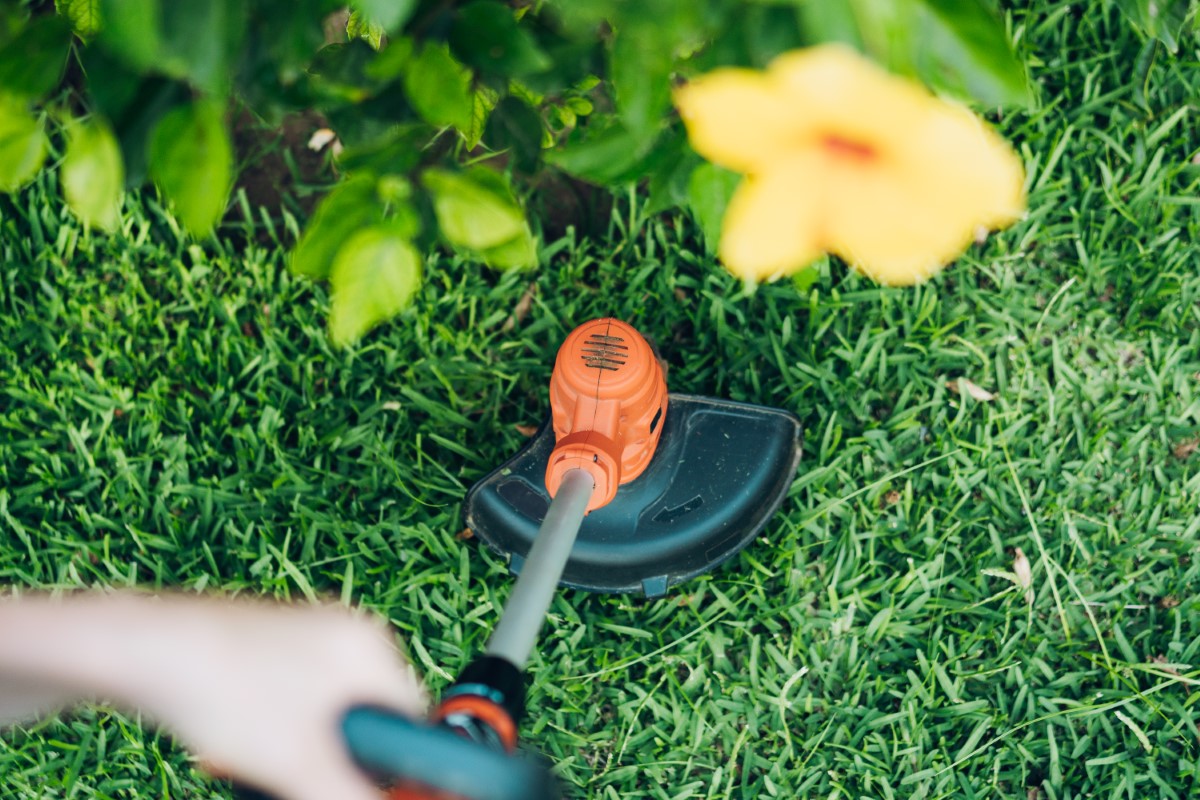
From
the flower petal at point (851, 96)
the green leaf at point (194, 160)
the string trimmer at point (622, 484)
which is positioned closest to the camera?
the flower petal at point (851, 96)

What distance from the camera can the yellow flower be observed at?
0.52 meters

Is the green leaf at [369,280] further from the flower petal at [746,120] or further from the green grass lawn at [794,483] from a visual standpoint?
the green grass lawn at [794,483]

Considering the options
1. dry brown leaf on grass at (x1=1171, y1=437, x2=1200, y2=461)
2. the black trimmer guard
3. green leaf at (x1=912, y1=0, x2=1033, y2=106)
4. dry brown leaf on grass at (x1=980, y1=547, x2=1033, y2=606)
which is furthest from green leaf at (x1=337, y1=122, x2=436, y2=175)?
dry brown leaf on grass at (x1=1171, y1=437, x2=1200, y2=461)

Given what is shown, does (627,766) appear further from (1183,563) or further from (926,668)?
(1183,563)

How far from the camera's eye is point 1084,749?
5.73ft

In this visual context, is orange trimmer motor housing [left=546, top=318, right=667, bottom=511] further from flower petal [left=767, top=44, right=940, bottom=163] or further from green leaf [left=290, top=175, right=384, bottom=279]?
flower petal [left=767, top=44, right=940, bottom=163]

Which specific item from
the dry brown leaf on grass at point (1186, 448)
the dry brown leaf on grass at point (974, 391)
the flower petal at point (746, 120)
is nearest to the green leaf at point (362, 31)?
the flower petal at point (746, 120)

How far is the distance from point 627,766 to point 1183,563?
116 cm

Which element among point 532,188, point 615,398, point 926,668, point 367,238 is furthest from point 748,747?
point 367,238

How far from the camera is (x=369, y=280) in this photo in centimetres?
66

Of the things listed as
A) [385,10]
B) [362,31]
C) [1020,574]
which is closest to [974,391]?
[1020,574]

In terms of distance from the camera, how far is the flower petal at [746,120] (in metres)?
0.54

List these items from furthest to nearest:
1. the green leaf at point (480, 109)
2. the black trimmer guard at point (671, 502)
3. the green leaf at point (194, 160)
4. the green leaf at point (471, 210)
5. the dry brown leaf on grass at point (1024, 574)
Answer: the dry brown leaf on grass at point (1024, 574) → the black trimmer guard at point (671, 502) → the green leaf at point (480, 109) → the green leaf at point (471, 210) → the green leaf at point (194, 160)

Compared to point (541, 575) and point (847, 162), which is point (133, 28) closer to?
point (847, 162)
